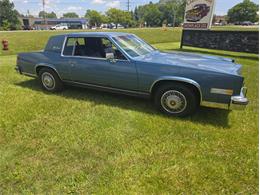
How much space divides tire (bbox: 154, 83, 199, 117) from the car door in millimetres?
548

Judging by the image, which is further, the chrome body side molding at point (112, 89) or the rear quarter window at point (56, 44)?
the rear quarter window at point (56, 44)

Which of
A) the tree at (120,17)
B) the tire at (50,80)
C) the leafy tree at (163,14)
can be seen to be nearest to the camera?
the tire at (50,80)

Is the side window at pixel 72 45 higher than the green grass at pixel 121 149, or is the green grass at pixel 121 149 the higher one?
the side window at pixel 72 45

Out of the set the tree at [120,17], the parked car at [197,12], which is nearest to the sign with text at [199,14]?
the parked car at [197,12]

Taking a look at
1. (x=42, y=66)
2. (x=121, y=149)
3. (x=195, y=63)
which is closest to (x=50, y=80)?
(x=42, y=66)

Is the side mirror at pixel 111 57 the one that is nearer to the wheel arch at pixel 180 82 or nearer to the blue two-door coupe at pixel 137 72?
the blue two-door coupe at pixel 137 72

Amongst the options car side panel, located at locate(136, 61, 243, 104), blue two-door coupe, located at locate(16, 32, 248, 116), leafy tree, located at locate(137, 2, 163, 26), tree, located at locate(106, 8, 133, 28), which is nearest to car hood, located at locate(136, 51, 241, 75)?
blue two-door coupe, located at locate(16, 32, 248, 116)

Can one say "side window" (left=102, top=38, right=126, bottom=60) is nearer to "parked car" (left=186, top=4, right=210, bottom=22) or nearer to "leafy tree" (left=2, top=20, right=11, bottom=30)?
"parked car" (left=186, top=4, right=210, bottom=22)

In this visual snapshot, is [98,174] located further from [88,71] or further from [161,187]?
[88,71]

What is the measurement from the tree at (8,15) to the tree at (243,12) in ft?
309

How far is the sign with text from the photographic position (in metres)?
13.8

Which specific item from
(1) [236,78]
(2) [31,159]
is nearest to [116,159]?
(2) [31,159]

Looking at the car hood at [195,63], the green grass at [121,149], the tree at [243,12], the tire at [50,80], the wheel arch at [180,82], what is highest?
the tree at [243,12]

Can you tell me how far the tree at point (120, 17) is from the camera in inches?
4183
